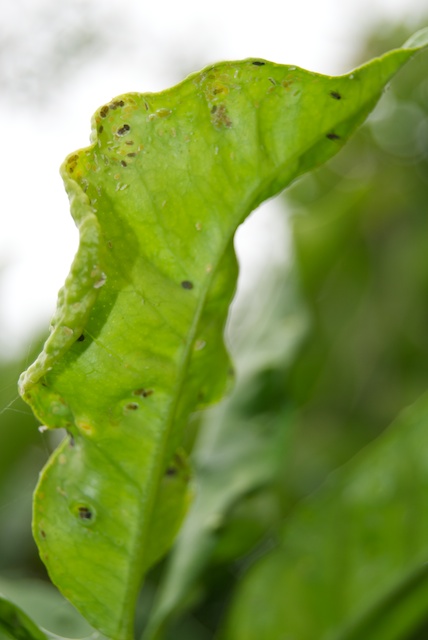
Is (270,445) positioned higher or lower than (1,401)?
lower

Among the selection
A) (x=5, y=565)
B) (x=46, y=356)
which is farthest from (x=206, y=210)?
(x=5, y=565)

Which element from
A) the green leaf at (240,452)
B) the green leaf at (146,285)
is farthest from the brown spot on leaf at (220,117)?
the green leaf at (240,452)

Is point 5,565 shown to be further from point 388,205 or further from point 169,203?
point 388,205

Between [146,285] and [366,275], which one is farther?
[366,275]

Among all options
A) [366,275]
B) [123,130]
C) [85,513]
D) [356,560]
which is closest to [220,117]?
[123,130]

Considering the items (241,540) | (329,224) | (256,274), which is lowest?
(241,540)

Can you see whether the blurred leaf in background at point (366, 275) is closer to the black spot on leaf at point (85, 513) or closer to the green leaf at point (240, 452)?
the green leaf at point (240, 452)

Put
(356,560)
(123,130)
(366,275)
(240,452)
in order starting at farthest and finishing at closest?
(366,275)
(240,452)
(356,560)
(123,130)

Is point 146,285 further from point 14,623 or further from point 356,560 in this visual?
point 356,560
